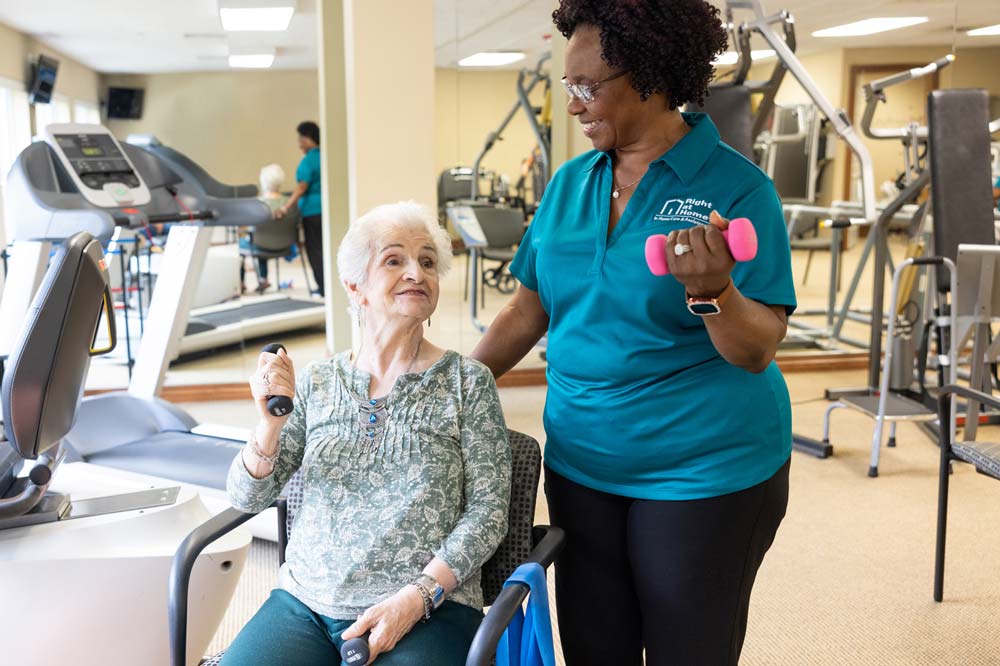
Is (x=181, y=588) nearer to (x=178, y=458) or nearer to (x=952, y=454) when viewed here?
(x=178, y=458)

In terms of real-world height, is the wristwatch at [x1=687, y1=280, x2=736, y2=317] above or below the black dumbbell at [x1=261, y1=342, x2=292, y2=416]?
above

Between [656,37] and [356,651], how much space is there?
97cm

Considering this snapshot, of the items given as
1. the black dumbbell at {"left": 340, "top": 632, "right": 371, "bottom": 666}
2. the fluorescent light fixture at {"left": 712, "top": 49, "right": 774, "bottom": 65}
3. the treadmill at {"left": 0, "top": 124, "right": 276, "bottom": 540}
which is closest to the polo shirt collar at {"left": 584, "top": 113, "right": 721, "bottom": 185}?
the black dumbbell at {"left": 340, "top": 632, "right": 371, "bottom": 666}

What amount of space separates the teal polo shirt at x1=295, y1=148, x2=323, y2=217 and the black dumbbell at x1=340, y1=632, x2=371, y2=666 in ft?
11.8

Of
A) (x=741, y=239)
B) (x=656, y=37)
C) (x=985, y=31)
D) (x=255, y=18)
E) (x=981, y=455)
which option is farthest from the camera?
(x=985, y=31)

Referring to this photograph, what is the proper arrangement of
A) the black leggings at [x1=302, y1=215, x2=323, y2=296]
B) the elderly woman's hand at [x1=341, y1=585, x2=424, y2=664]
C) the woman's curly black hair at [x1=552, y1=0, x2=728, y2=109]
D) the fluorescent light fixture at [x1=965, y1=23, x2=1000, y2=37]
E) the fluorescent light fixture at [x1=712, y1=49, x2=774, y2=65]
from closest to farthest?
the woman's curly black hair at [x1=552, y1=0, x2=728, y2=109] → the elderly woman's hand at [x1=341, y1=585, x2=424, y2=664] → the black leggings at [x1=302, y1=215, x2=323, y2=296] → the fluorescent light fixture at [x1=712, y1=49, x2=774, y2=65] → the fluorescent light fixture at [x1=965, y1=23, x2=1000, y2=37]

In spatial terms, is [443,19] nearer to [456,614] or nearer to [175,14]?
Result: [175,14]

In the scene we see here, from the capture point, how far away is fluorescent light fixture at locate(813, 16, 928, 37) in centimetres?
530

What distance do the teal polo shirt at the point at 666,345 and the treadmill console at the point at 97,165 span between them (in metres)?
2.44

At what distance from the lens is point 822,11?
17.4 ft

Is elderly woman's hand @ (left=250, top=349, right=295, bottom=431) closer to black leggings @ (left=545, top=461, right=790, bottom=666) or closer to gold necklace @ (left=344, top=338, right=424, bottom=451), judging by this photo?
gold necklace @ (left=344, top=338, right=424, bottom=451)

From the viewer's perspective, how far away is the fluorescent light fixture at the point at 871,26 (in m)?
5.30

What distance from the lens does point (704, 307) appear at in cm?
118

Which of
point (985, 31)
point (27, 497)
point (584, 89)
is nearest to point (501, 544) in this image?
point (584, 89)
